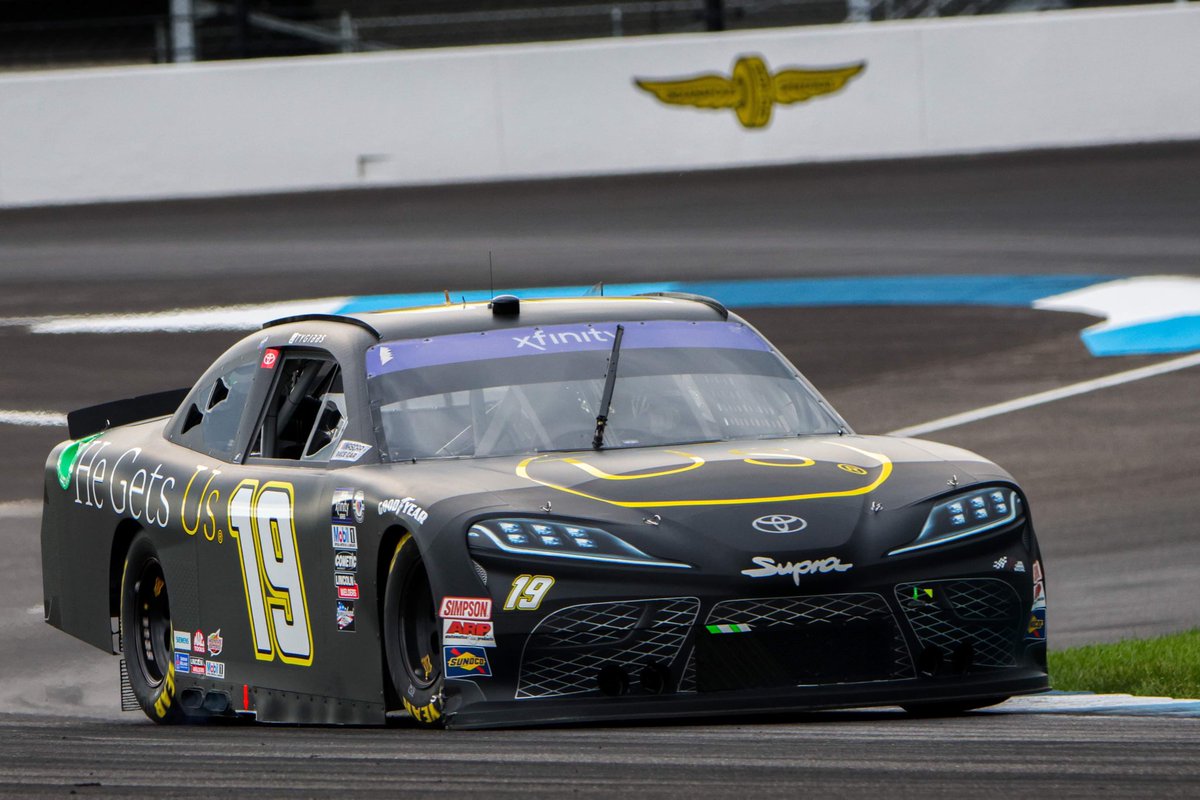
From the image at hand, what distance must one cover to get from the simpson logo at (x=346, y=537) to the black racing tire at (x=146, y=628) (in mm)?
1384

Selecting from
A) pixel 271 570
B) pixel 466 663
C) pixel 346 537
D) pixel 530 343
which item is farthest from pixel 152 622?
pixel 466 663

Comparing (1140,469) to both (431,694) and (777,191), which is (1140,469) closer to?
(431,694)

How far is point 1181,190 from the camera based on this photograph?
59.7 ft

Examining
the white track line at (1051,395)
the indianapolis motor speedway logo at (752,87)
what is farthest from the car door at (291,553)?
the indianapolis motor speedway logo at (752,87)

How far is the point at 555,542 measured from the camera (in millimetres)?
5379

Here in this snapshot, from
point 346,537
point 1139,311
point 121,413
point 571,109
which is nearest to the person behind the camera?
point 346,537

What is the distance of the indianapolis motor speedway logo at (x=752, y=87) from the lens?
780 inches

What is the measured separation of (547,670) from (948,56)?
15.1 meters

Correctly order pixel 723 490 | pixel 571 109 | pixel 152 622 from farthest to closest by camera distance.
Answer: pixel 571 109, pixel 152 622, pixel 723 490

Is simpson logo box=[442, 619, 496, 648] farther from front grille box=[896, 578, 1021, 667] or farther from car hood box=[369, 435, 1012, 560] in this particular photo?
front grille box=[896, 578, 1021, 667]

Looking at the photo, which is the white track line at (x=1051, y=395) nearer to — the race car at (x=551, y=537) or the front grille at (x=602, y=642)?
the race car at (x=551, y=537)

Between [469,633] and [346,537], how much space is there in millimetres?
691

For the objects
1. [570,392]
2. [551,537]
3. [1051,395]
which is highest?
[570,392]

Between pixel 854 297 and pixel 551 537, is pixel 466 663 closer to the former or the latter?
pixel 551 537
